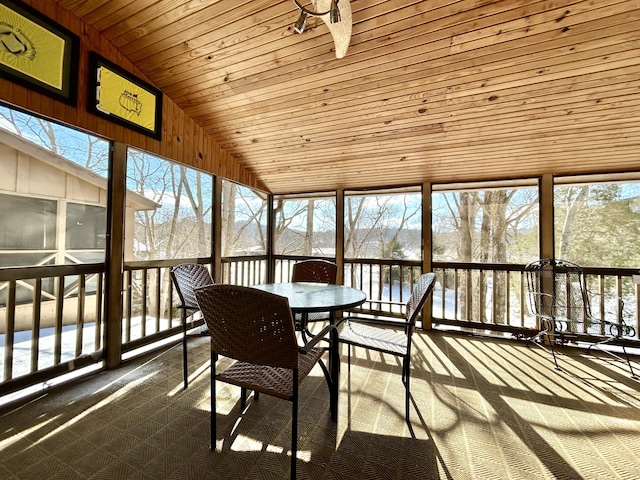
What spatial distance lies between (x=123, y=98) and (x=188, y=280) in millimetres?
1814

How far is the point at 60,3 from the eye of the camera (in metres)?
2.09

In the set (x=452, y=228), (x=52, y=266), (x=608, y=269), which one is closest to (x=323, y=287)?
(x=52, y=266)

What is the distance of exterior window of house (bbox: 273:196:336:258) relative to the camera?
6.18m

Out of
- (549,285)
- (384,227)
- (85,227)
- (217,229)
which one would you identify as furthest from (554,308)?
(85,227)

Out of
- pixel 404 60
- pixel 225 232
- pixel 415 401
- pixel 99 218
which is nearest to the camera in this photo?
pixel 415 401

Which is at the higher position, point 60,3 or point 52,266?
point 60,3

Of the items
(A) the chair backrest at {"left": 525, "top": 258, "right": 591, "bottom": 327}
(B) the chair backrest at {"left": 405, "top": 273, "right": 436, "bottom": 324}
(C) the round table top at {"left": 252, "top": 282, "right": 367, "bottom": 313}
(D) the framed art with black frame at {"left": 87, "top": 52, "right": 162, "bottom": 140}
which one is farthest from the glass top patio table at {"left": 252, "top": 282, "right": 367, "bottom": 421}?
(A) the chair backrest at {"left": 525, "top": 258, "right": 591, "bottom": 327}

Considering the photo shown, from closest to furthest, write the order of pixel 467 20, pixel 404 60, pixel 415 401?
pixel 467 20 < pixel 415 401 < pixel 404 60

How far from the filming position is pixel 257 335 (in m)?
1.34

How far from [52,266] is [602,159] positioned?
5.55 metres

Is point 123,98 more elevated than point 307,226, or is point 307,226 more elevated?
point 123,98

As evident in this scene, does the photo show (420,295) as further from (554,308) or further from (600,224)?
(600,224)

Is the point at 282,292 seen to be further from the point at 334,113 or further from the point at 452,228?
the point at 452,228

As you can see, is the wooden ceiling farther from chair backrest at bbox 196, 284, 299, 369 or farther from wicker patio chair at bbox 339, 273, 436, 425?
chair backrest at bbox 196, 284, 299, 369
